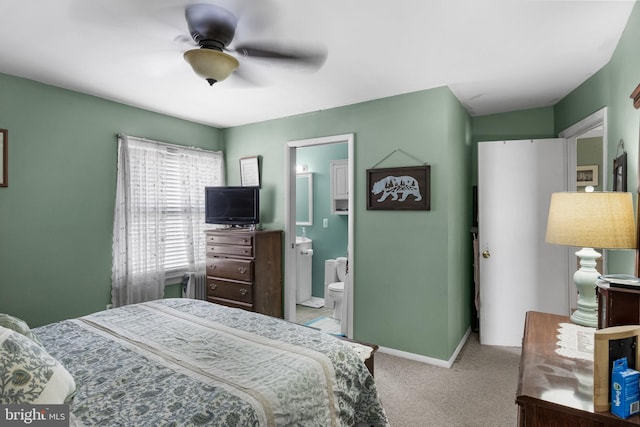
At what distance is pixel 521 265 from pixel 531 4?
2486 mm

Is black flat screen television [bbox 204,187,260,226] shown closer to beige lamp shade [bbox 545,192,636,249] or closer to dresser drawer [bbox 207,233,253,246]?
dresser drawer [bbox 207,233,253,246]

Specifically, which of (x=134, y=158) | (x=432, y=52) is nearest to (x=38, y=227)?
(x=134, y=158)

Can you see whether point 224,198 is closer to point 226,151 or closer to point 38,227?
point 226,151

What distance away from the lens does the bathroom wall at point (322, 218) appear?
4984 millimetres

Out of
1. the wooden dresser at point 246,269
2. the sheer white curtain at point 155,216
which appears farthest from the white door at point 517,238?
the sheer white curtain at point 155,216

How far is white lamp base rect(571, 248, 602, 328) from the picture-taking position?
175cm

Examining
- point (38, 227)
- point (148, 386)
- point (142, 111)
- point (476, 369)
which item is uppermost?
point (142, 111)

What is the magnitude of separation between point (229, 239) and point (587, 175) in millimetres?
4080

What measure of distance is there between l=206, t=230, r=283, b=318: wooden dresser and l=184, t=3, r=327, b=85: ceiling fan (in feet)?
6.37

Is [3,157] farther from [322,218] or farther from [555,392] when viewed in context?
[555,392]

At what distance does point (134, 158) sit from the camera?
3.56 m

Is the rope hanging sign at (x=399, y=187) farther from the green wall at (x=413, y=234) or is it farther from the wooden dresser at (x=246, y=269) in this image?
the wooden dresser at (x=246, y=269)

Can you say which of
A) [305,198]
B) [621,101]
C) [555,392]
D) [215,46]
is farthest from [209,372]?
[305,198]

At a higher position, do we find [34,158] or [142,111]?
[142,111]
